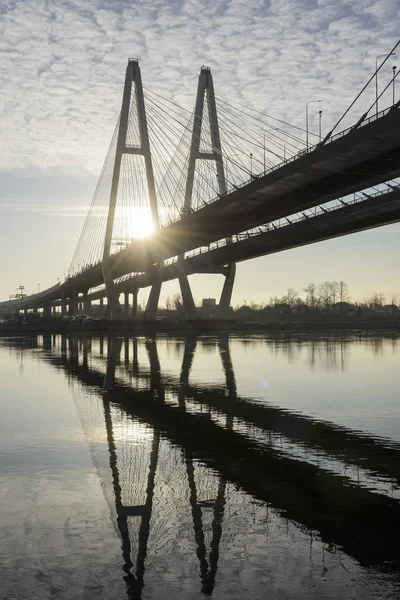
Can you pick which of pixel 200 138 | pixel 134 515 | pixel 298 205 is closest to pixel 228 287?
pixel 200 138

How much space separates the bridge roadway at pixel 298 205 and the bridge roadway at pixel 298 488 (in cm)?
1858

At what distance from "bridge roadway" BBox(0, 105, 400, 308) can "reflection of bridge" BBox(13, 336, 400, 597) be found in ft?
51.9

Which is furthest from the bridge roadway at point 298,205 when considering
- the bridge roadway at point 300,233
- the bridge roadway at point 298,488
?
the bridge roadway at point 298,488

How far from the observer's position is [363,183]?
3966cm

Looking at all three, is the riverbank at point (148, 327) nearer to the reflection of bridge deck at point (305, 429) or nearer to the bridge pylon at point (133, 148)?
the bridge pylon at point (133, 148)

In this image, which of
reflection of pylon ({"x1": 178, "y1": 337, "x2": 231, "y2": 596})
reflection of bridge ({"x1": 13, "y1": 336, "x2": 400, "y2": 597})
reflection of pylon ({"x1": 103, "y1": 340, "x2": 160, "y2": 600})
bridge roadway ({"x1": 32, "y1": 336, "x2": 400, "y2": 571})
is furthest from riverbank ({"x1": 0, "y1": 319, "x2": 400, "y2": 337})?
reflection of pylon ({"x1": 178, "y1": 337, "x2": 231, "y2": 596})

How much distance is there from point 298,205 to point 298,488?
129 feet

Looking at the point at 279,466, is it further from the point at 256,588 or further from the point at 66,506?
the point at 256,588

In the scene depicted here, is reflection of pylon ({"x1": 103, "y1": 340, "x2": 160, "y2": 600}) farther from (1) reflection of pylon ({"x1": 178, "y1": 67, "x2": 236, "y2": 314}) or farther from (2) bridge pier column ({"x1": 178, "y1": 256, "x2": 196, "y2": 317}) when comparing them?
(2) bridge pier column ({"x1": 178, "y1": 256, "x2": 196, "y2": 317})

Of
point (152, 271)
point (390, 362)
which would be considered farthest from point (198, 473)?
point (152, 271)

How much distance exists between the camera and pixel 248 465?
12344 mm

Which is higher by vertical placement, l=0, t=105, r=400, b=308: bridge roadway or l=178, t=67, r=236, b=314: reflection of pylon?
l=178, t=67, r=236, b=314: reflection of pylon

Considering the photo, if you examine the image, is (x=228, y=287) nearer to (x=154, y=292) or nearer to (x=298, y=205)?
(x=154, y=292)

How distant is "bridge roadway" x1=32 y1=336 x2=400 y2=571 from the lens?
8289mm
